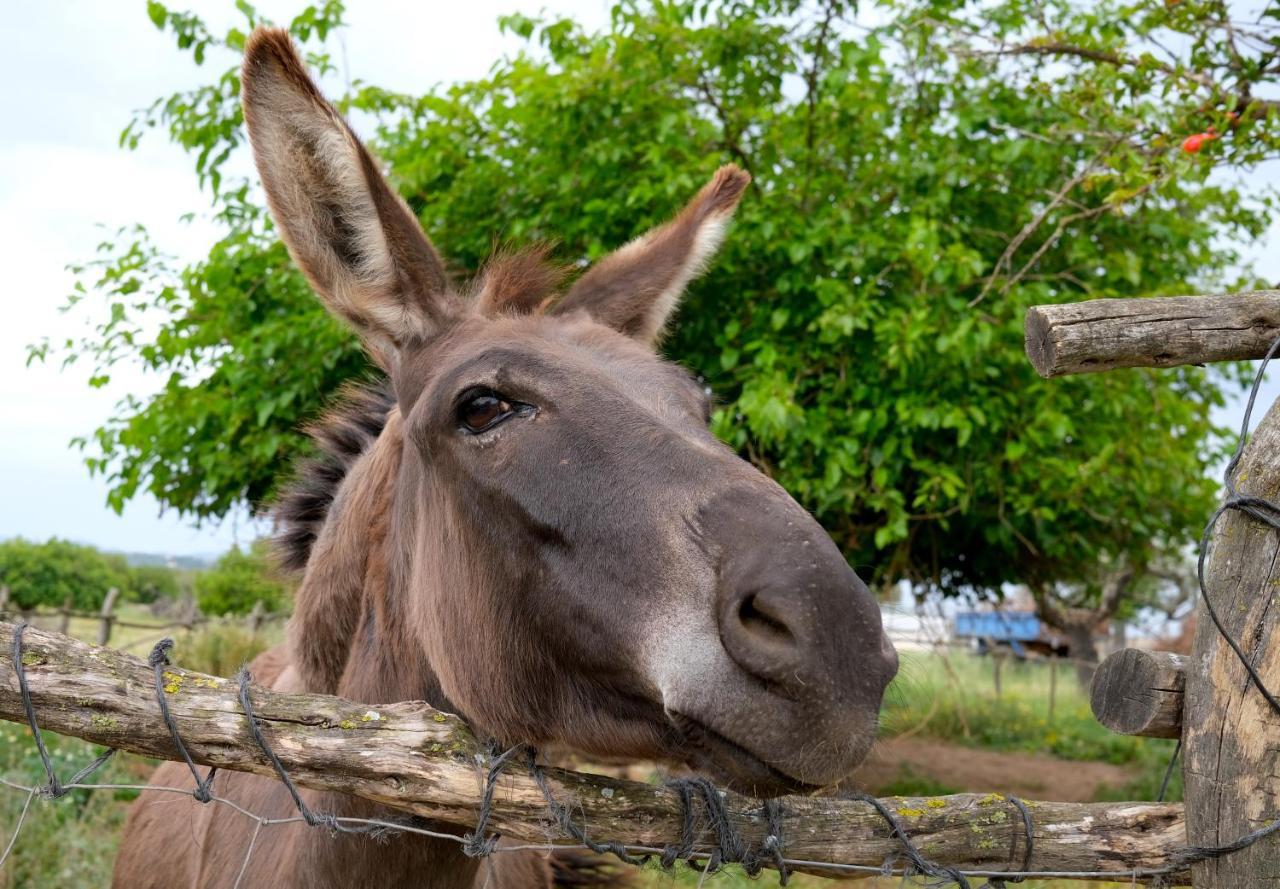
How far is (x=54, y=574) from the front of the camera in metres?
29.2

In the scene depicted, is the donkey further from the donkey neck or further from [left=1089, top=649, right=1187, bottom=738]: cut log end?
[left=1089, top=649, right=1187, bottom=738]: cut log end

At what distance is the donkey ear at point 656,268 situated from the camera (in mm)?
2818

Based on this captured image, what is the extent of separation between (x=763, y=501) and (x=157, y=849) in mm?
2696

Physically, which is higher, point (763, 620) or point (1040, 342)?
point (1040, 342)

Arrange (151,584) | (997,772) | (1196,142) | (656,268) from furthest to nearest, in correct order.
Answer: (151,584), (997,772), (1196,142), (656,268)

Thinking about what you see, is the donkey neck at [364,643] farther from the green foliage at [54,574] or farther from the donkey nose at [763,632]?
the green foliage at [54,574]

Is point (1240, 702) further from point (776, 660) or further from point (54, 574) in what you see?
point (54, 574)

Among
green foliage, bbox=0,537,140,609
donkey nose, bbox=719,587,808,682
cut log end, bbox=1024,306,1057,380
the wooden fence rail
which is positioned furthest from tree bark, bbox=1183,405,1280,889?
green foliage, bbox=0,537,140,609

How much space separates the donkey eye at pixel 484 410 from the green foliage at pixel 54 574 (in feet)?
96.3

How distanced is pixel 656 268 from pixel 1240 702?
180 cm

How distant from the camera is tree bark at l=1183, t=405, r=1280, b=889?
191 centimetres

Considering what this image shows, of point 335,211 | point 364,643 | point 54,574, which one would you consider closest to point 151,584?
point 54,574

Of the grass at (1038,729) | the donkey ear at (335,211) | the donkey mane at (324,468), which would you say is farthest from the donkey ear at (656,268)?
the grass at (1038,729)

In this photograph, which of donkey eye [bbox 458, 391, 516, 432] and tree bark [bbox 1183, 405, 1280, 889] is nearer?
tree bark [bbox 1183, 405, 1280, 889]
